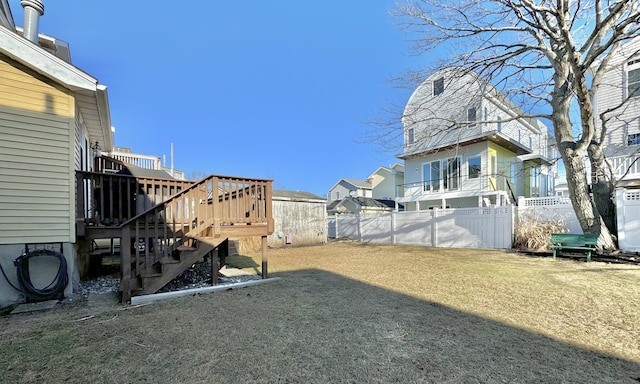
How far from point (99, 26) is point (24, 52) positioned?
11.2m

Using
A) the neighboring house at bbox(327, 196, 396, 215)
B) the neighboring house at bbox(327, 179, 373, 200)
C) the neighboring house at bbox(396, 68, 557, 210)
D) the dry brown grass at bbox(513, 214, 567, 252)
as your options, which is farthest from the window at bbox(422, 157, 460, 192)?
the neighboring house at bbox(327, 179, 373, 200)

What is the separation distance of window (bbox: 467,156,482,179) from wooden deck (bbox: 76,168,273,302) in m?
12.6

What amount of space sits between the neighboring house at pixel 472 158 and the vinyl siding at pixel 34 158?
11979 mm

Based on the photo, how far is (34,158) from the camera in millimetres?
4609

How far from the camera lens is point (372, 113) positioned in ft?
33.6

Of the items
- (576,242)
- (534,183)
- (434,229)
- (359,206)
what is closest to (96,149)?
(434,229)

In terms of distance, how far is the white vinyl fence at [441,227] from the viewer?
1021 cm

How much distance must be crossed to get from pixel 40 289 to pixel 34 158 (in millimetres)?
2109

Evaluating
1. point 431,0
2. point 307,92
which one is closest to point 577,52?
point 431,0

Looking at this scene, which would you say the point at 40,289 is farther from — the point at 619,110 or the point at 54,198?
the point at 619,110

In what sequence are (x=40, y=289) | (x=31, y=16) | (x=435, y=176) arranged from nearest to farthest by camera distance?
(x=40, y=289), (x=31, y=16), (x=435, y=176)

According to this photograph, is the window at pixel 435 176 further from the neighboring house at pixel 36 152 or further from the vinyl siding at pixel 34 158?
the vinyl siding at pixel 34 158

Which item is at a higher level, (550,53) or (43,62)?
(550,53)

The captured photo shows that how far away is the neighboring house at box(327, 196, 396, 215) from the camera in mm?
22609
